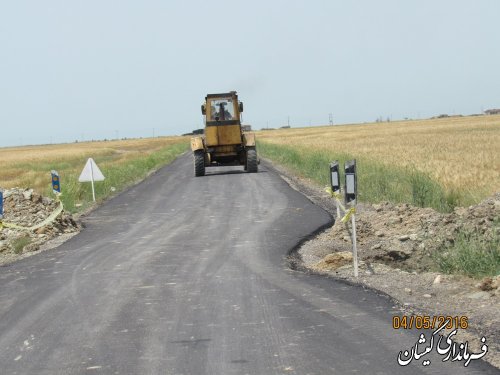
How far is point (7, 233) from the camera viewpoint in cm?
1577

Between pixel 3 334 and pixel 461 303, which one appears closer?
pixel 3 334

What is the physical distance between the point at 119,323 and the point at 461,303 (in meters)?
3.51

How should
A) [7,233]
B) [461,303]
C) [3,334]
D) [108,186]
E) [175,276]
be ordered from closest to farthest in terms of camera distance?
[3,334]
[461,303]
[175,276]
[7,233]
[108,186]

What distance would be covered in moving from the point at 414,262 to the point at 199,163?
21266 millimetres

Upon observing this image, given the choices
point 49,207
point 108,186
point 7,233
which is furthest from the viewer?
point 108,186

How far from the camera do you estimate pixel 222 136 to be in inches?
1247

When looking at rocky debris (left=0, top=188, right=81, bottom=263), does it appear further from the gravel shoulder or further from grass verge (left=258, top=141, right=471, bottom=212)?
grass verge (left=258, top=141, right=471, bottom=212)

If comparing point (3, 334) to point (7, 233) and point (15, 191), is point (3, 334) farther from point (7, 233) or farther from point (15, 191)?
point (15, 191)

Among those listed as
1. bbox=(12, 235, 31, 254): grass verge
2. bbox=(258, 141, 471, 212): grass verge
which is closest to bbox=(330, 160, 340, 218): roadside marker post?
bbox=(258, 141, 471, 212): grass verge

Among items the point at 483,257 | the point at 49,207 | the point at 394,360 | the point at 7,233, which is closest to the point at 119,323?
the point at 394,360

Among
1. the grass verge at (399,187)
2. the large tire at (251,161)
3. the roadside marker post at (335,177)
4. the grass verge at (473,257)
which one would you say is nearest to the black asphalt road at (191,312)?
the roadside marker post at (335,177)

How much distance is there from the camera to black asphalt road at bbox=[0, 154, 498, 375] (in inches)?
229

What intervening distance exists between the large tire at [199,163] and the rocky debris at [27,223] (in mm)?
13247

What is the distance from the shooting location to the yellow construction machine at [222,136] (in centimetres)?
3138
